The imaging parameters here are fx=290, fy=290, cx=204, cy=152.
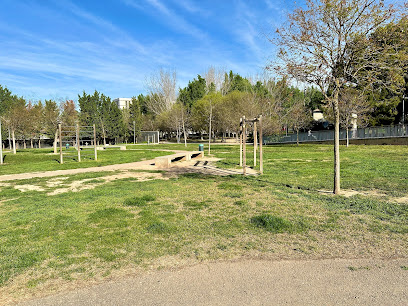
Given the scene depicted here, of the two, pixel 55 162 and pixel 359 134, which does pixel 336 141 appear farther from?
pixel 359 134

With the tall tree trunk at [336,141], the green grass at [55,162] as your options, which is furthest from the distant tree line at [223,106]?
the green grass at [55,162]

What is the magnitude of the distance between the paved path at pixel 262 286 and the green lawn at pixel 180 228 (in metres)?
0.26

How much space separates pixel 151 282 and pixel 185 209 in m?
2.89

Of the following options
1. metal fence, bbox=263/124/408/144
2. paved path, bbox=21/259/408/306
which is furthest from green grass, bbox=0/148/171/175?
metal fence, bbox=263/124/408/144

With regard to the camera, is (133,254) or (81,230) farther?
(81,230)

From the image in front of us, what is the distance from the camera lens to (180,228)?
480 centimetres

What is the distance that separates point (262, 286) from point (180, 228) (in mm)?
2053

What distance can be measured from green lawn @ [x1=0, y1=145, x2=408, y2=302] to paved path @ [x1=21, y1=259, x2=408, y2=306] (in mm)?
257

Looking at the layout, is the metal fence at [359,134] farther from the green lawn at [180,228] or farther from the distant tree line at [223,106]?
the green lawn at [180,228]

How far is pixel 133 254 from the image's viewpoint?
3.81 m

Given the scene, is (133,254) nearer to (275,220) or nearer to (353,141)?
(275,220)

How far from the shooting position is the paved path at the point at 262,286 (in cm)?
276

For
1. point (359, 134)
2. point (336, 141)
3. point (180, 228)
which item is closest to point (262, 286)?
point (180, 228)

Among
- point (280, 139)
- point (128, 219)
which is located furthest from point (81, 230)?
point (280, 139)
